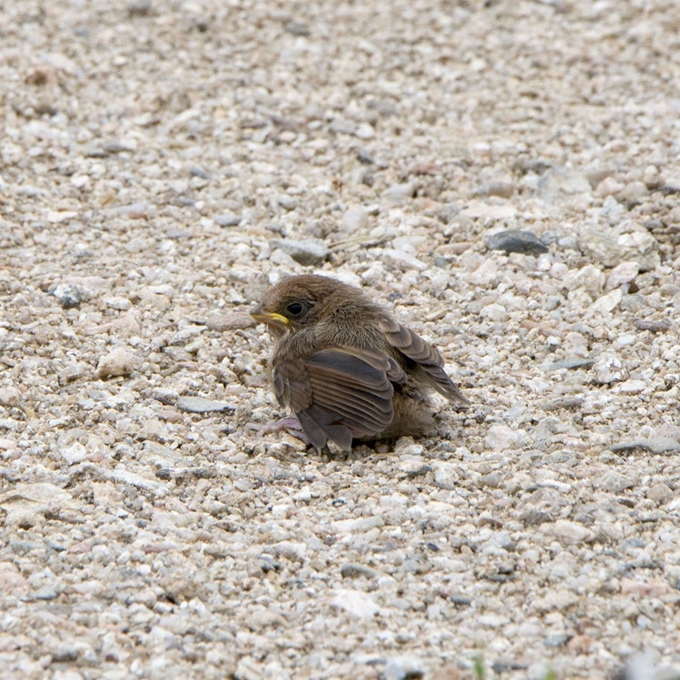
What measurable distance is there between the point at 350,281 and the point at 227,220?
119 centimetres

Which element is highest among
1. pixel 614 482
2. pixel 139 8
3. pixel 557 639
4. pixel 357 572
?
pixel 557 639

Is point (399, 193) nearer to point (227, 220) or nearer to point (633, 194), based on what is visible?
point (227, 220)

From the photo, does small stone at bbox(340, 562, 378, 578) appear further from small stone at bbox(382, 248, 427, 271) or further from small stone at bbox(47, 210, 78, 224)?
small stone at bbox(47, 210, 78, 224)

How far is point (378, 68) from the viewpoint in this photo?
1030 centimetres

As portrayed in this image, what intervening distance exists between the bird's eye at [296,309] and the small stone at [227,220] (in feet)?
6.18

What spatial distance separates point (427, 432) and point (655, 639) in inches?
Result: 85.5

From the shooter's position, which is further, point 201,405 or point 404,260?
point 404,260

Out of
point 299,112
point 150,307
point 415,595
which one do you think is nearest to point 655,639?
point 415,595

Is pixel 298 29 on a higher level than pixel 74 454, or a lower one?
higher

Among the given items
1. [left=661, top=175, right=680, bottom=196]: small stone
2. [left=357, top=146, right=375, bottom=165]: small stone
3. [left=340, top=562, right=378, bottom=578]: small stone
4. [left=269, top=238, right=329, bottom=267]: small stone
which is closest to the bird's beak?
[left=269, top=238, right=329, bottom=267]: small stone

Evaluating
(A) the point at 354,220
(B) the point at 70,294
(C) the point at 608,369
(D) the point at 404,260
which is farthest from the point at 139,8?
(C) the point at 608,369

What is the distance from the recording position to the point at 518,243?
7.73m

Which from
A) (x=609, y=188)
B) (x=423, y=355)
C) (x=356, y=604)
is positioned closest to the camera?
(x=356, y=604)

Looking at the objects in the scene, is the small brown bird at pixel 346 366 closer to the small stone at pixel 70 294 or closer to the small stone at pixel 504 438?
the small stone at pixel 504 438
